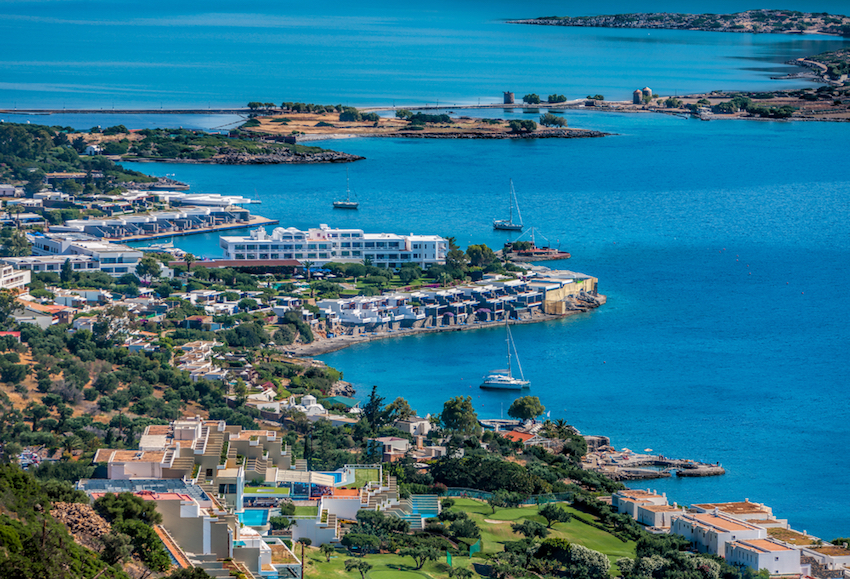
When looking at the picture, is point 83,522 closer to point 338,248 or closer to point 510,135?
point 338,248

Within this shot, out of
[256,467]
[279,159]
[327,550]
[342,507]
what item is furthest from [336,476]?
[279,159]

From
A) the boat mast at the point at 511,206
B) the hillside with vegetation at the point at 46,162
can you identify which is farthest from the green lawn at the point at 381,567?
the hillside with vegetation at the point at 46,162

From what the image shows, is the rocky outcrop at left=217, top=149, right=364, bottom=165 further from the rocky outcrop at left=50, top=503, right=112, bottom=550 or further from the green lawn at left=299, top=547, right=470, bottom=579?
the rocky outcrop at left=50, top=503, right=112, bottom=550

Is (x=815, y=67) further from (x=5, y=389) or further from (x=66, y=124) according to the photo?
(x=5, y=389)

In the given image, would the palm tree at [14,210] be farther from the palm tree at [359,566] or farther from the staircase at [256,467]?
the palm tree at [359,566]

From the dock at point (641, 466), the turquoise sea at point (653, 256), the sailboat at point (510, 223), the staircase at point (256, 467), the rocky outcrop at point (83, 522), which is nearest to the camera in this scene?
the rocky outcrop at point (83, 522)

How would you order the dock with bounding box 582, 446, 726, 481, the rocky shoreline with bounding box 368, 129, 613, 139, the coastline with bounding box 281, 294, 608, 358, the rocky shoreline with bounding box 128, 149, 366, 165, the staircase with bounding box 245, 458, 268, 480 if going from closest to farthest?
the staircase with bounding box 245, 458, 268, 480 → the dock with bounding box 582, 446, 726, 481 → the coastline with bounding box 281, 294, 608, 358 → the rocky shoreline with bounding box 128, 149, 366, 165 → the rocky shoreline with bounding box 368, 129, 613, 139

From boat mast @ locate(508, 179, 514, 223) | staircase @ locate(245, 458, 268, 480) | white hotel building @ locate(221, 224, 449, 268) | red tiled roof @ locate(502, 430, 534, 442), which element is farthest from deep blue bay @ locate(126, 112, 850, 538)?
staircase @ locate(245, 458, 268, 480)
